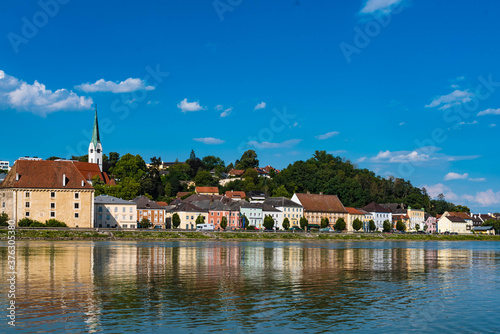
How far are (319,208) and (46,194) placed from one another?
74.9 meters

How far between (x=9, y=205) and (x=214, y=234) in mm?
33262

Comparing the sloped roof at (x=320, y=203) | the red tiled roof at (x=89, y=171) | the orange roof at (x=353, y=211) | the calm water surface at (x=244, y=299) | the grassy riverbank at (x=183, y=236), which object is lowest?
the grassy riverbank at (x=183, y=236)

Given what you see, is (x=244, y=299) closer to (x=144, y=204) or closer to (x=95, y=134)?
(x=144, y=204)

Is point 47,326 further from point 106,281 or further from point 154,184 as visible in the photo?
point 154,184

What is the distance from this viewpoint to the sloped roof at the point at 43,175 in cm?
8969

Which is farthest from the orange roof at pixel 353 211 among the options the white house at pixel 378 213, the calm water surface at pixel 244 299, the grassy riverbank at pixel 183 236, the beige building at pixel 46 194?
the calm water surface at pixel 244 299

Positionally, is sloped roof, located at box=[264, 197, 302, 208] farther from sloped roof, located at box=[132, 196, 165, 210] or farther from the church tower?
the church tower

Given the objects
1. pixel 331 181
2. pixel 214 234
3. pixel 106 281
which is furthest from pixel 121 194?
pixel 106 281

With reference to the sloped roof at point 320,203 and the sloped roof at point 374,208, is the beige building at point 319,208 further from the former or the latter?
the sloped roof at point 374,208

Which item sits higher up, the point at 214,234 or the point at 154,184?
the point at 154,184

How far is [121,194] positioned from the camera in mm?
124188

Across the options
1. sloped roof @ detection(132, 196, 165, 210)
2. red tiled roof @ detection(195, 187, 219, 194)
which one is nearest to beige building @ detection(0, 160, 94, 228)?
sloped roof @ detection(132, 196, 165, 210)

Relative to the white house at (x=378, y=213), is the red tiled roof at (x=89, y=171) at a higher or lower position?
higher

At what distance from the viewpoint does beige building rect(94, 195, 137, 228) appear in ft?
342
